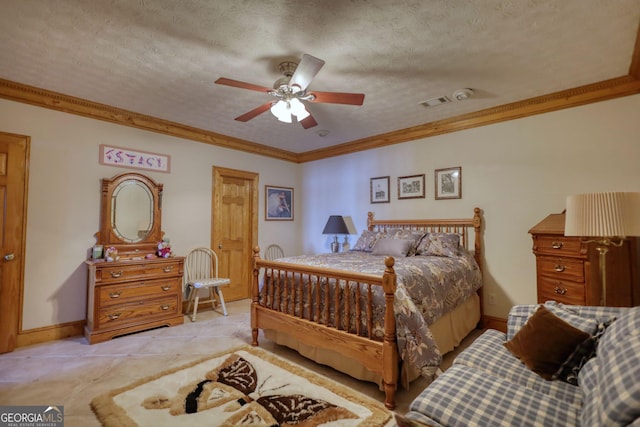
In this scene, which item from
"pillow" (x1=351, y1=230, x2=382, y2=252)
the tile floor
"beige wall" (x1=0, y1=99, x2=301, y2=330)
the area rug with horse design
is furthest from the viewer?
"pillow" (x1=351, y1=230, x2=382, y2=252)

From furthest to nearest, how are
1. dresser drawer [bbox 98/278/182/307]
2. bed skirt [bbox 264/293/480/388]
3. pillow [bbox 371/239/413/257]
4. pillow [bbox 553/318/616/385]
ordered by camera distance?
1. pillow [bbox 371/239/413/257]
2. dresser drawer [bbox 98/278/182/307]
3. bed skirt [bbox 264/293/480/388]
4. pillow [bbox 553/318/616/385]

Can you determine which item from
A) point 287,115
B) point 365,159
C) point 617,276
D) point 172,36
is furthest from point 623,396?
point 365,159

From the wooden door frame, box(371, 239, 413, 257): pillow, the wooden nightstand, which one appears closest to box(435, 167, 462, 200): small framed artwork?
box(371, 239, 413, 257): pillow

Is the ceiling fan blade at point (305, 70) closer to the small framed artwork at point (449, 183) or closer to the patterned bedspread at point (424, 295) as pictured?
the patterned bedspread at point (424, 295)

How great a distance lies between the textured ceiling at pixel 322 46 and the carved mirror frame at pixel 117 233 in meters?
0.87

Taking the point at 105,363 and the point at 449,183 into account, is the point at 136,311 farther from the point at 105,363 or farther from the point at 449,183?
the point at 449,183

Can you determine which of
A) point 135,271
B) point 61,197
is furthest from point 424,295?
point 61,197

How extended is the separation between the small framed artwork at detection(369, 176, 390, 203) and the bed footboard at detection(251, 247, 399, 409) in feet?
7.27

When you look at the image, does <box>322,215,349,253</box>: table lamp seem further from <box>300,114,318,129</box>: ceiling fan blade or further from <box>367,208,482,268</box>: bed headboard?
<box>300,114,318,129</box>: ceiling fan blade

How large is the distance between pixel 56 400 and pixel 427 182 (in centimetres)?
417

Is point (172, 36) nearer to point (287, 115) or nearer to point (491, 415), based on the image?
point (287, 115)

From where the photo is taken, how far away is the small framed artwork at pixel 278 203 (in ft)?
16.8

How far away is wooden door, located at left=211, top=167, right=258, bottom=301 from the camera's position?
14.6 ft

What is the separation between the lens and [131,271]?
3203mm
